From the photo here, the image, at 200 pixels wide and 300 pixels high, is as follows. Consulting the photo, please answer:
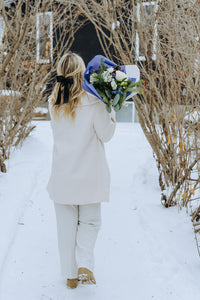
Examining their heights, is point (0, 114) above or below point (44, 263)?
above

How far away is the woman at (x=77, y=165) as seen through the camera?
251cm

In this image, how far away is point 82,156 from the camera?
2.60 meters

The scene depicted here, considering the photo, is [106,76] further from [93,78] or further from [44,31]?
[44,31]

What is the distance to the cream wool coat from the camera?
251cm

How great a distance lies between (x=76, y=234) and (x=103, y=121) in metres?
0.92

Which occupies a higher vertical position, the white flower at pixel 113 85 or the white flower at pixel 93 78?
the white flower at pixel 93 78

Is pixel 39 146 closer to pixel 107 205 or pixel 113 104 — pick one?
pixel 107 205

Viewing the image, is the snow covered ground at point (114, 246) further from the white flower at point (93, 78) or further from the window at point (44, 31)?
the window at point (44, 31)

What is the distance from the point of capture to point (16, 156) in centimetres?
643

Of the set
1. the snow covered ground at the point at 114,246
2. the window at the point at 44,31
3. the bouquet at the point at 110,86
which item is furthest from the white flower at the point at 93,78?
the window at the point at 44,31

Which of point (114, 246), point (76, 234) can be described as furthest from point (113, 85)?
point (114, 246)

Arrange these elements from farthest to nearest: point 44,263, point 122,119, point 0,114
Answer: point 122,119, point 0,114, point 44,263

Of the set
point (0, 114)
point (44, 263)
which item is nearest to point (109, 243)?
point (44, 263)

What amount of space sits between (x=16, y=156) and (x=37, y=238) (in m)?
2.95
